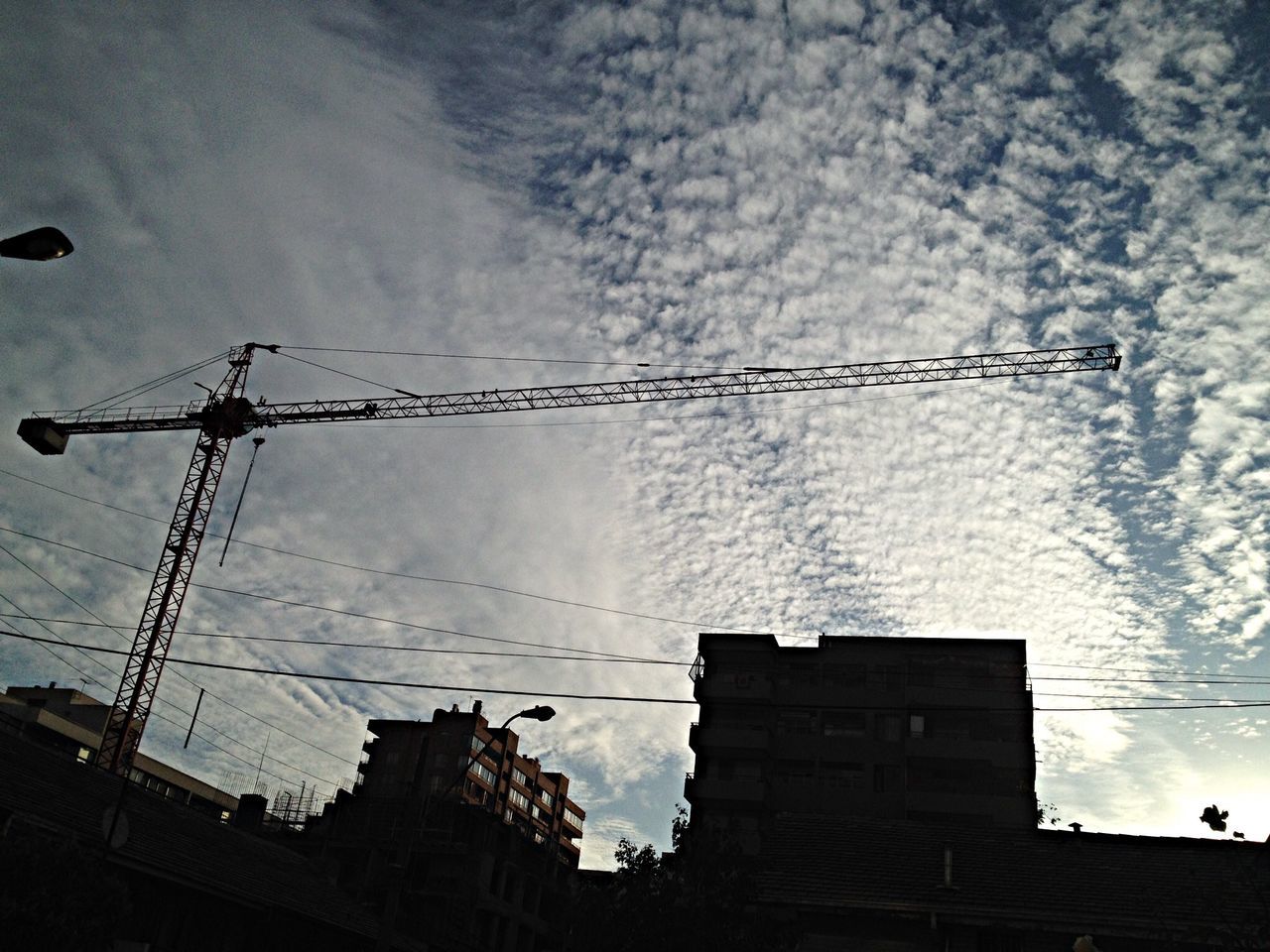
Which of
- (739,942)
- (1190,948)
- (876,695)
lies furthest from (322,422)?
(1190,948)

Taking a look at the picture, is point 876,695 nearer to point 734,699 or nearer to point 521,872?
point 734,699

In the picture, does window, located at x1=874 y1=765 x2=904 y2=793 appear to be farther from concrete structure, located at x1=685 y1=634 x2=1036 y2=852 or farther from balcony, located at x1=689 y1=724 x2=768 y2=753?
balcony, located at x1=689 y1=724 x2=768 y2=753

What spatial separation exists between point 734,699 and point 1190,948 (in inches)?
1890

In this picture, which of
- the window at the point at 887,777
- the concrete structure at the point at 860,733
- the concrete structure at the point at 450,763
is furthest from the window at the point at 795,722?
the concrete structure at the point at 450,763

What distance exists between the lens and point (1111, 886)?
2727 cm

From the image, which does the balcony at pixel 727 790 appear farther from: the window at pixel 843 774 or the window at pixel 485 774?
the window at pixel 485 774

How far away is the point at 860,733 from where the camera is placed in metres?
69.9

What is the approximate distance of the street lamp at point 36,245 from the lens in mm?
10078

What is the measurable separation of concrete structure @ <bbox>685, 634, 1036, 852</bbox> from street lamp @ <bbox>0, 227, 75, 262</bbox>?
62.4m

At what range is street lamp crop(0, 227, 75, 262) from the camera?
33.1 ft

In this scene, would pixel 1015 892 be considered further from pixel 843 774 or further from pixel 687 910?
pixel 843 774

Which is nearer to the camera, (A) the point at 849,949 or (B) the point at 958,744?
(A) the point at 849,949

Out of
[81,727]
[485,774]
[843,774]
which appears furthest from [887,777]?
[81,727]

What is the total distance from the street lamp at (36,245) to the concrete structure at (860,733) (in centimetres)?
6239
